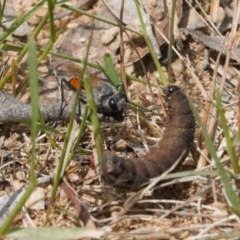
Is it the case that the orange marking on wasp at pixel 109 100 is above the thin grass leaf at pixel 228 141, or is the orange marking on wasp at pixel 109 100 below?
above

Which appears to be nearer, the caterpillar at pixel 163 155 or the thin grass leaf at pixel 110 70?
the caterpillar at pixel 163 155

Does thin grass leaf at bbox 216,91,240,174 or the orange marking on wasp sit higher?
the orange marking on wasp

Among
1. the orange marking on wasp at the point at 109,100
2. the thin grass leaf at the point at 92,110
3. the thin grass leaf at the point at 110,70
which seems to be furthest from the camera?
the thin grass leaf at the point at 110,70

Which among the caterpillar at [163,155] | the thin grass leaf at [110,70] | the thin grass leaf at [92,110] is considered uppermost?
the thin grass leaf at [110,70]

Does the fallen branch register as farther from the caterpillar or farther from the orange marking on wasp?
the caterpillar

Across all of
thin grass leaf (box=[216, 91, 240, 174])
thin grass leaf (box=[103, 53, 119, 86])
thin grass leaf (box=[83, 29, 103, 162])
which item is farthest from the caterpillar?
thin grass leaf (box=[103, 53, 119, 86])

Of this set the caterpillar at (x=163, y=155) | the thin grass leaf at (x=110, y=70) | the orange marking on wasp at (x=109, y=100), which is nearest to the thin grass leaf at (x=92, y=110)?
A: the caterpillar at (x=163, y=155)

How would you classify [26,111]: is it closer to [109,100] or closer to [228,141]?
[109,100]

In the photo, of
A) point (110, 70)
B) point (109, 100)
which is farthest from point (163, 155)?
point (110, 70)

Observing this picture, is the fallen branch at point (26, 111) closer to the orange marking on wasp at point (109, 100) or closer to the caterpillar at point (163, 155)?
the orange marking on wasp at point (109, 100)

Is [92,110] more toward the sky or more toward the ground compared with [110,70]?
more toward the ground
